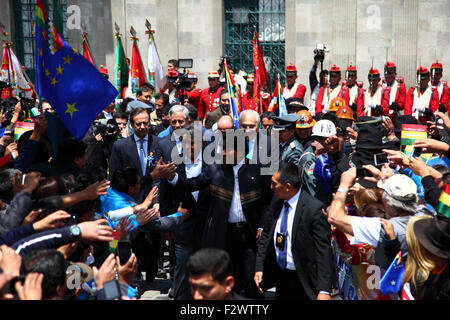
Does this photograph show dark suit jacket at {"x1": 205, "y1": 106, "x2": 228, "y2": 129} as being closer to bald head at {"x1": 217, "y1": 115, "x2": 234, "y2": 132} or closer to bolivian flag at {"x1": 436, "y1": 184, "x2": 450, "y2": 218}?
bald head at {"x1": 217, "y1": 115, "x2": 234, "y2": 132}

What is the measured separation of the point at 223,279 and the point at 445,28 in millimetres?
15109

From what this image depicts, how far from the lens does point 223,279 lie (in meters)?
3.49

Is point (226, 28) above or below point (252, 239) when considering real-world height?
above

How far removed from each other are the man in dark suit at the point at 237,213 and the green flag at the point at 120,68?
733 centimetres

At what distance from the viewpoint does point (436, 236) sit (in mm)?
3527

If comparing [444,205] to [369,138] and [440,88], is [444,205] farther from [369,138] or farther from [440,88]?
[440,88]

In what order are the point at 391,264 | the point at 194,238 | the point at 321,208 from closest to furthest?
the point at 391,264, the point at 321,208, the point at 194,238

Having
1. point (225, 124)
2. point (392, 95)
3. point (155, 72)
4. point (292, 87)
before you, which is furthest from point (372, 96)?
point (225, 124)

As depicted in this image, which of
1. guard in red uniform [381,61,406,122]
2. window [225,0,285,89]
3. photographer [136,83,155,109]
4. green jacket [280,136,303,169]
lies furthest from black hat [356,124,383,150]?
window [225,0,285,89]

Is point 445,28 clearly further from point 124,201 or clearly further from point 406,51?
point 124,201

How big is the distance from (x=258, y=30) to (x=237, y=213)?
1265 centimetres

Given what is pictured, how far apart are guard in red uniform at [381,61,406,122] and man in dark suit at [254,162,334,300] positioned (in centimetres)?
836

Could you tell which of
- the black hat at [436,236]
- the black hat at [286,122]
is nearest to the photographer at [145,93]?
the black hat at [286,122]
